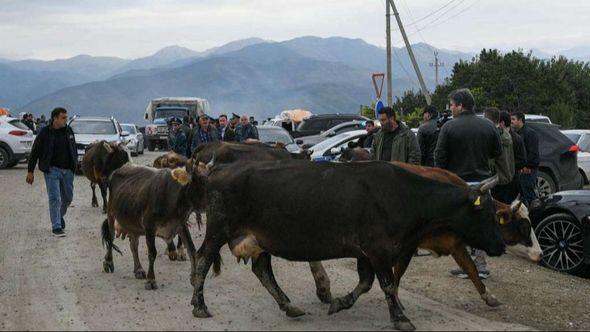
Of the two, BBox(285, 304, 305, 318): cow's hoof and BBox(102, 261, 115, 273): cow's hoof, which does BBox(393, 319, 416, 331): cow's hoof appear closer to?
BBox(285, 304, 305, 318): cow's hoof

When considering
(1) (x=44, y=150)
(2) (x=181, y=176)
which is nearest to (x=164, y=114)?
(1) (x=44, y=150)

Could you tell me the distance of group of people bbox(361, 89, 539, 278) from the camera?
9672 millimetres

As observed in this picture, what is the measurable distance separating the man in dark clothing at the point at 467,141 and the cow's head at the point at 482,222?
1.50m

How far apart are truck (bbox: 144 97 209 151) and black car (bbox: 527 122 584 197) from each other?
28413 mm

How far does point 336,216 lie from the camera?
7672mm

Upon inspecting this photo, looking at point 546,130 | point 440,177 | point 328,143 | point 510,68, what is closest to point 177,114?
point 510,68

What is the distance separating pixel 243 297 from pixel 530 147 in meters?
6.37

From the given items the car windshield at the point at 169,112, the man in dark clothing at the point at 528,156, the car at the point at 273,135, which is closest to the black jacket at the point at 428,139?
the man in dark clothing at the point at 528,156

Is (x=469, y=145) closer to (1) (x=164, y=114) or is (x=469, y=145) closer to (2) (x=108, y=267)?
(2) (x=108, y=267)

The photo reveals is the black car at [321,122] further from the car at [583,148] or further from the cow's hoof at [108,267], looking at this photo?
the cow's hoof at [108,267]

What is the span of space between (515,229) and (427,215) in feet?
4.33

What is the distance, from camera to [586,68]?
62000 millimetres

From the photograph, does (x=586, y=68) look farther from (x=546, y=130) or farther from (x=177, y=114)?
(x=546, y=130)

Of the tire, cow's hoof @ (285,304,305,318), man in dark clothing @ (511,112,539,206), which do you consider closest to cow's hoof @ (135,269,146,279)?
cow's hoof @ (285,304,305,318)
